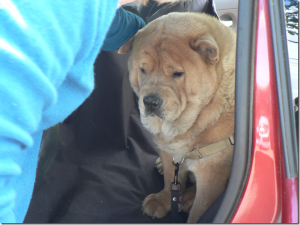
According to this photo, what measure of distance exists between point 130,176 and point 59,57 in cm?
139

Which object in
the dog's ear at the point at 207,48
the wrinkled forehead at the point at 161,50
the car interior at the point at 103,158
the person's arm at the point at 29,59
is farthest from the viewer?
the car interior at the point at 103,158

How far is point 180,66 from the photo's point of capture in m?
1.30

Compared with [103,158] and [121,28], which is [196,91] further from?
[103,158]

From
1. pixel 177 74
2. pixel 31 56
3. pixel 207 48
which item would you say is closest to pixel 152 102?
pixel 177 74

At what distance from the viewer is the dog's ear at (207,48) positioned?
1204mm

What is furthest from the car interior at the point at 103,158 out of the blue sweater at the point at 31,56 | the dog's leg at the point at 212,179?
the blue sweater at the point at 31,56

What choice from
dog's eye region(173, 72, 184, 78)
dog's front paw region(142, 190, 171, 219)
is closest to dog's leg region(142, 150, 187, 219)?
dog's front paw region(142, 190, 171, 219)

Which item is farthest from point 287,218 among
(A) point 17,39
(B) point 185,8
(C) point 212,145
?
(B) point 185,8

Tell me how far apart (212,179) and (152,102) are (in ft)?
1.80

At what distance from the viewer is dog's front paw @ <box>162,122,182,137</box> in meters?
1.44

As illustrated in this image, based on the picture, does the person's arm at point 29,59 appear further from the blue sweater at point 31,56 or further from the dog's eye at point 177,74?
the dog's eye at point 177,74

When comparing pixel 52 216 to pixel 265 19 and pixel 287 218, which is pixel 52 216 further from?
pixel 265 19

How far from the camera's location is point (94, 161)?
5.76 feet

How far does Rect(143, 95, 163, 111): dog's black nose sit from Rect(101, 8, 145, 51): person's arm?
436mm
